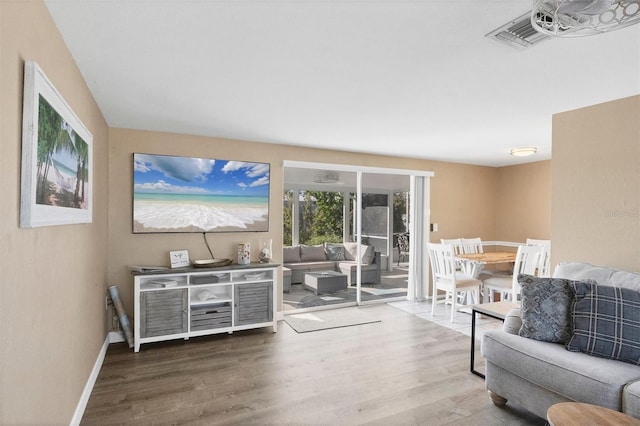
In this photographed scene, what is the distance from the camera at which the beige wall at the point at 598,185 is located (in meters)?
2.71

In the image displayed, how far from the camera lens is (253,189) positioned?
4.40 metres

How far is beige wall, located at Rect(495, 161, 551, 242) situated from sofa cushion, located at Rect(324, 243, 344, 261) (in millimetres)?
2998

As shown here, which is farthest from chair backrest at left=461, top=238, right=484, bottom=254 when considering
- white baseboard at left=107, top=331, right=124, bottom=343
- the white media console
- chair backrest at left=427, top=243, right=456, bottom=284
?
white baseboard at left=107, top=331, right=124, bottom=343

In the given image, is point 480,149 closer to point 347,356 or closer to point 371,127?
point 371,127


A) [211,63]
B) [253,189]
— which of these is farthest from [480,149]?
[211,63]

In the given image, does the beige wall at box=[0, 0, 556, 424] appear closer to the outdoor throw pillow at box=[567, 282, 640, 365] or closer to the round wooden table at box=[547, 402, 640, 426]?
the round wooden table at box=[547, 402, 640, 426]

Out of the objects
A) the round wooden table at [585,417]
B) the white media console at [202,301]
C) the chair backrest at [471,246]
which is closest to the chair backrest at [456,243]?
the chair backrest at [471,246]

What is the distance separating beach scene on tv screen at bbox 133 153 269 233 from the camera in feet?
12.7

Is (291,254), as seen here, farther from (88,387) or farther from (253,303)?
(88,387)

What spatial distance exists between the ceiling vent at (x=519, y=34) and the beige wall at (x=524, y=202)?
4.41m

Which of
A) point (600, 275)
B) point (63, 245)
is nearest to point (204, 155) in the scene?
point (63, 245)

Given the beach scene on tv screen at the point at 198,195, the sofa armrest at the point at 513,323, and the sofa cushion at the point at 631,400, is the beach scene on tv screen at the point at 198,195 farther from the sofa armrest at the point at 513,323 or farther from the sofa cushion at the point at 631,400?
the sofa cushion at the point at 631,400

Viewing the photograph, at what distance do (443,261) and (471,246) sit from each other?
1.09m

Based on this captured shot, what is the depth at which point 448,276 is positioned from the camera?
466 cm
